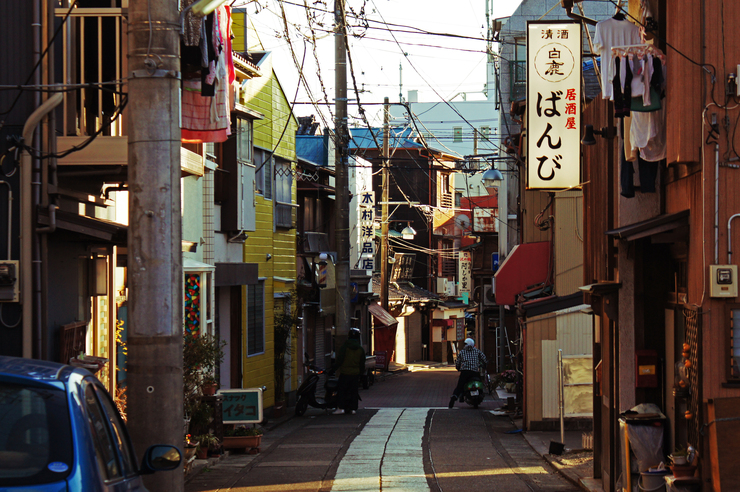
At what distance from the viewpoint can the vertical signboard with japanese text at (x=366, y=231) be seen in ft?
135

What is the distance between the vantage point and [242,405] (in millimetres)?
13914

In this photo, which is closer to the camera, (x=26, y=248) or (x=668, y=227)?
(x=668, y=227)

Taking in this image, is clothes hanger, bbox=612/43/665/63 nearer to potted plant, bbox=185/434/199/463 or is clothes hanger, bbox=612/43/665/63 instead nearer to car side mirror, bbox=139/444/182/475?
car side mirror, bbox=139/444/182/475

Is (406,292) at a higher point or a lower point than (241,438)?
higher

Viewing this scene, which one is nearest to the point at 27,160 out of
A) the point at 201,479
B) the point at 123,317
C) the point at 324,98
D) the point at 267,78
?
the point at 123,317

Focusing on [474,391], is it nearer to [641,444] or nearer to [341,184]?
[341,184]

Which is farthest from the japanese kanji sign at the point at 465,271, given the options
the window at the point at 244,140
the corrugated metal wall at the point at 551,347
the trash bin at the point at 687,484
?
the trash bin at the point at 687,484

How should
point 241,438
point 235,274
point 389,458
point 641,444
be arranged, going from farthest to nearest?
point 235,274 → point 241,438 → point 389,458 → point 641,444

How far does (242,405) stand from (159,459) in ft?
30.1

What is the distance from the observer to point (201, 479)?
37.6ft

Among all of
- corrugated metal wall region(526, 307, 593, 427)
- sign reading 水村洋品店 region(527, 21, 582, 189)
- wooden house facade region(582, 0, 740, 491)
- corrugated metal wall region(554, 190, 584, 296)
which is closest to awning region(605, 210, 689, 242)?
wooden house facade region(582, 0, 740, 491)

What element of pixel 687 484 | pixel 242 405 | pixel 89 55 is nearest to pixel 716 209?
pixel 687 484

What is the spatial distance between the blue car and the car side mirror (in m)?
0.42

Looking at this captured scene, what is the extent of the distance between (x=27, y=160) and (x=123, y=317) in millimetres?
3825
